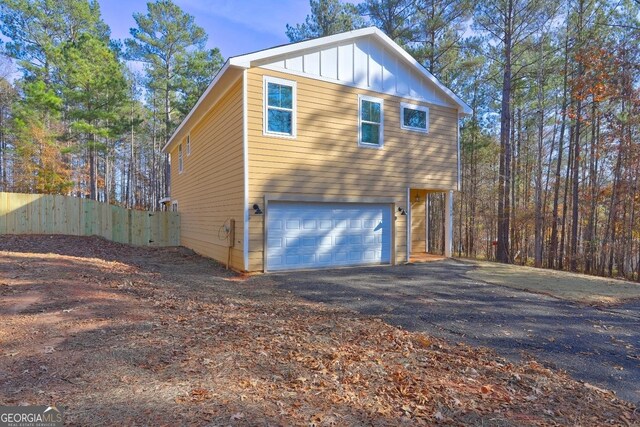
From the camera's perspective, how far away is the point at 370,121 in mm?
9711

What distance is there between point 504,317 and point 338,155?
5659 millimetres

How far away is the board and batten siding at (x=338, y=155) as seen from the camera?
8.09 m

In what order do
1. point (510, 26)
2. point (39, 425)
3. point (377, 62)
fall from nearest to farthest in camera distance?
1. point (39, 425)
2. point (377, 62)
3. point (510, 26)

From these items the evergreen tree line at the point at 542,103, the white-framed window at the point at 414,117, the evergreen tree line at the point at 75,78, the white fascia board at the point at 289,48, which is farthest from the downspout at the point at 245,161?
the evergreen tree line at the point at 75,78

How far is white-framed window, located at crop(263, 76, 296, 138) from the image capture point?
27.0ft

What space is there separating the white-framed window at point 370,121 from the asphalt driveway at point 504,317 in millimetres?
3871

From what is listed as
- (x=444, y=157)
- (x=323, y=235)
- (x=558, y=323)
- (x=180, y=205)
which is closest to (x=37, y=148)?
(x=180, y=205)

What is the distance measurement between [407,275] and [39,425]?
741cm

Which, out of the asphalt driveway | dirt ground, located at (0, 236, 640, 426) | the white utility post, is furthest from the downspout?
the white utility post

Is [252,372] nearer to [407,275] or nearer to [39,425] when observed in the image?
[39,425]

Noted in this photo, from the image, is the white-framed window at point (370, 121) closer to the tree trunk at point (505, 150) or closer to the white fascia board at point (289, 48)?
the white fascia board at point (289, 48)

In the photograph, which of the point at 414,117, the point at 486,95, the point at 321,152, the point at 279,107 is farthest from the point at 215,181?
the point at 486,95

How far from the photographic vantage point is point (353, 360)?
10.3 feet

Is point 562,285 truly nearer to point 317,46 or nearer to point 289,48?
point 317,46
